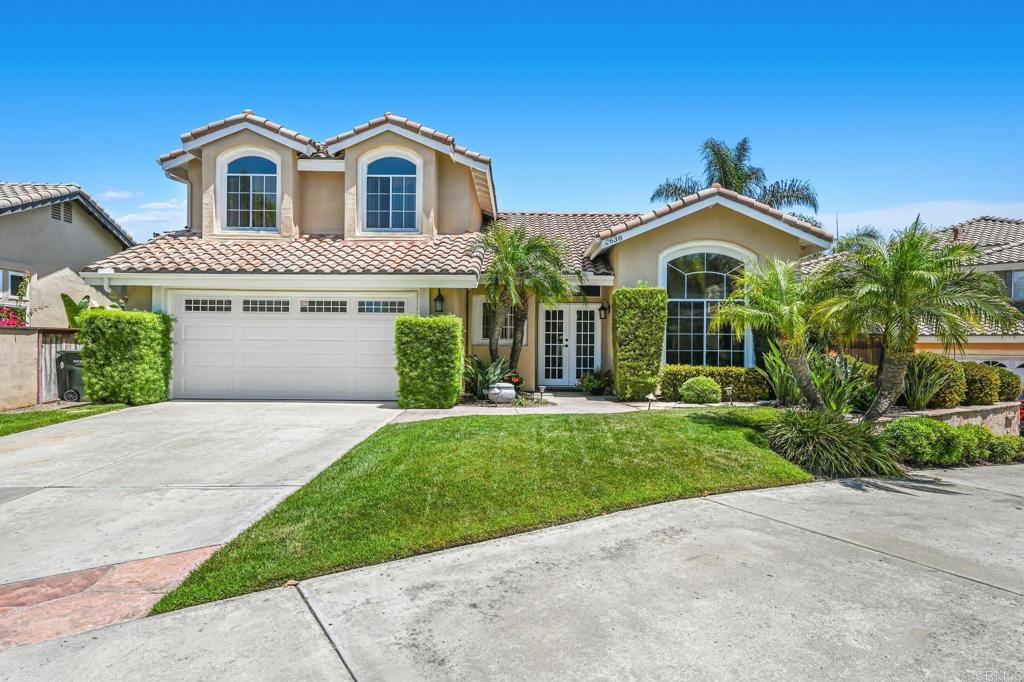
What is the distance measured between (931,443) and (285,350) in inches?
495

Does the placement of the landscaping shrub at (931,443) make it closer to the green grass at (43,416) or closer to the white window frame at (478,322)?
the white window frame at (478,322)

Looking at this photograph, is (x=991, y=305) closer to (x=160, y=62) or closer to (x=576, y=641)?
(x=576, y=641)

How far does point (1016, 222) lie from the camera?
930 inches

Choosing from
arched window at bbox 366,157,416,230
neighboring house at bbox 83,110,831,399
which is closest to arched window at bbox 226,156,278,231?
neighboring house at bbox 83,110,831,399

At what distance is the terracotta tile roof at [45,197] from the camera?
52.3 ft

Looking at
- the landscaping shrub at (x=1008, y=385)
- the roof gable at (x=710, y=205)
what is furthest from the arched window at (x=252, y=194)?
the landscaping shrub at (x=1008, y=385)

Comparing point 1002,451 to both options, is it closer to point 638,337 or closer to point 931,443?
point 931,443

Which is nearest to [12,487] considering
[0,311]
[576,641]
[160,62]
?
[576,641]

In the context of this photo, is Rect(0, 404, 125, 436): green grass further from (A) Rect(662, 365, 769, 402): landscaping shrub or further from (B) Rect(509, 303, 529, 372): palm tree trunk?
(A) Rect(662, 365, 769, 402): landscaping shrub

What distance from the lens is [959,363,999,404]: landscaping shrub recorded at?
12.6m

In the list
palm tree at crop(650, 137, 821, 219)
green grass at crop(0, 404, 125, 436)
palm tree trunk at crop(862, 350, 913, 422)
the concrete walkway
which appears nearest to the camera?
the concrete walkway

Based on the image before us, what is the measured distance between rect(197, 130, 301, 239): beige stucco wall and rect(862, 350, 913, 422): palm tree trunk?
13.2 meters

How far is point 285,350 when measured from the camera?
43.2ft

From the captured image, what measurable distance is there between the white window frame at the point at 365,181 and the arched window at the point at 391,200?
0.08m
